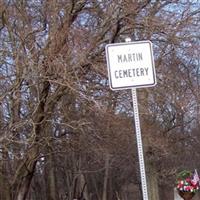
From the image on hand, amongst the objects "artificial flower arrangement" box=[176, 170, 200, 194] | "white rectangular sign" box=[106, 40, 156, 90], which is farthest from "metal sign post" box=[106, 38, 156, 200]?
"artificial flower arrangement" box=[176, 170, 200, 194]

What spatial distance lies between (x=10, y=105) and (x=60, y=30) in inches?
90.8

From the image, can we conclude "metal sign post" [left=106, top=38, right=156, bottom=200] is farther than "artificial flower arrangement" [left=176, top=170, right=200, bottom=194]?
No

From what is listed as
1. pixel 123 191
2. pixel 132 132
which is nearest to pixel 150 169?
pixel 132 132

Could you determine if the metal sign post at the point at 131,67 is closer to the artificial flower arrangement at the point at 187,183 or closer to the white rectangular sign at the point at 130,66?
the white rectangular sign at the point at 130,66

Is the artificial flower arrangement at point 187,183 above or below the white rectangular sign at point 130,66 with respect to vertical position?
below

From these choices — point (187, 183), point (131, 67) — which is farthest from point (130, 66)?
point (187, 183)

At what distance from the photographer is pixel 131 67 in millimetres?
5164

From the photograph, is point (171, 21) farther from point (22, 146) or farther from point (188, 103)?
point (22, 146)

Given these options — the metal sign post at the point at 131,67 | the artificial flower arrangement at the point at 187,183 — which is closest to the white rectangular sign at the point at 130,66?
the metal sign post at the point at 131,67

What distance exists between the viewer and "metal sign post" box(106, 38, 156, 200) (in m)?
5.12

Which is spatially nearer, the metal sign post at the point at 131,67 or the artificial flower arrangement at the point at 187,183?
the metal sign post at the point at 131,67

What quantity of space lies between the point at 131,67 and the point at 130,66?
0.06 feet

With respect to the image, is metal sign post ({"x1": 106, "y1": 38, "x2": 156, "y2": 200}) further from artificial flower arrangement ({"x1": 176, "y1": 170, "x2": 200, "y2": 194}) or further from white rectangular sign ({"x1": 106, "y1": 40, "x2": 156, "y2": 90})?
artificial flower arrangement ({"x1": 176, "y1": 170, "x2": 200, "y2": 194})

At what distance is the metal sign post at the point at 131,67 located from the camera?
202 inches
